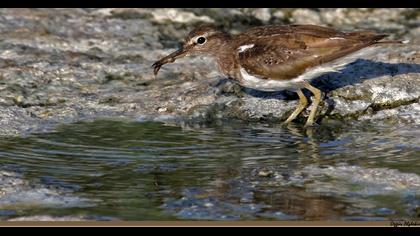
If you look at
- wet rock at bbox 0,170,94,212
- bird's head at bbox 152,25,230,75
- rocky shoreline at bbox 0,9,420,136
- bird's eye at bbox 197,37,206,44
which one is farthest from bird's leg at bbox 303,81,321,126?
wet rock at bbox 0,170,94,212

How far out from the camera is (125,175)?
801 centimetres

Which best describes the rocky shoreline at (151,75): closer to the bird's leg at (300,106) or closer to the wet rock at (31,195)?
the bird's leg at (300,106)

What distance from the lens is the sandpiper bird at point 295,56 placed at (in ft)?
32.5

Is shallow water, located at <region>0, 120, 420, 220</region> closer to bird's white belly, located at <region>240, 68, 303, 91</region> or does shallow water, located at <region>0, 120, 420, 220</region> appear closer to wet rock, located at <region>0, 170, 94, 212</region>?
wet rock, located at <region>0, 170, 94, 212</region>

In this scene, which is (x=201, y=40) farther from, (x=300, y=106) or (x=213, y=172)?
(x=213, y=172)

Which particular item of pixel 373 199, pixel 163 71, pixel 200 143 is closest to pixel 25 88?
pixel 163 71

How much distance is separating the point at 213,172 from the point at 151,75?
358cm

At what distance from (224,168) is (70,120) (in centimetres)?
244

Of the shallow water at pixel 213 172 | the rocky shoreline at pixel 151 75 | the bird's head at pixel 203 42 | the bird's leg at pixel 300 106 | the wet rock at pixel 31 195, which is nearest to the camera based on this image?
the shallow water at pixel 213 172

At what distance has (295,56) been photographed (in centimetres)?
999

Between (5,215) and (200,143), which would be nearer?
(5,215)

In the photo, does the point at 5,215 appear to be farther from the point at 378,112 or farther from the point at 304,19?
the point at 304,19

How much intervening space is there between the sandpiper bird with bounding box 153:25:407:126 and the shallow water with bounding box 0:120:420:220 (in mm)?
568

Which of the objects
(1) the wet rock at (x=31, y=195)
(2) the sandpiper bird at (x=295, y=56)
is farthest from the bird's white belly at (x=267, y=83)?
(1) the wet rock at (x=31, y=195)
